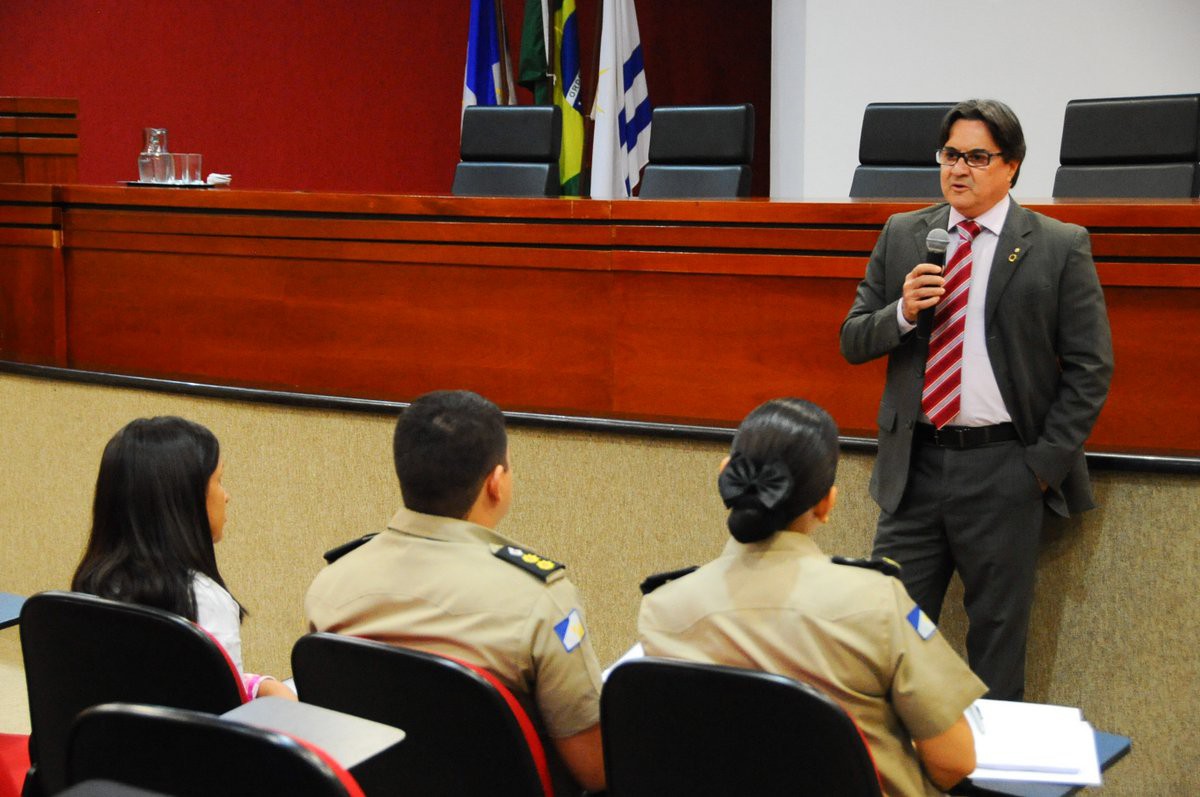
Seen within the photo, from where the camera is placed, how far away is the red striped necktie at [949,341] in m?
2.59

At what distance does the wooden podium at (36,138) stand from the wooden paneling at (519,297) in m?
0.21

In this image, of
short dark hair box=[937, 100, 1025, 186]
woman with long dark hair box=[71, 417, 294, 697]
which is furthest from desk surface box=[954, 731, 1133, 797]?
short dark hair box=[937, 100, 1025, 186]

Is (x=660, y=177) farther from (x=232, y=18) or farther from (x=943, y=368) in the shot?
(x=232, y=18)

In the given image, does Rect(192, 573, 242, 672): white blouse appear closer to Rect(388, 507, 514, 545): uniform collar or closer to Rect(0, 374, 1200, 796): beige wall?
Rect(388, 507, 514, 545): uniform collar

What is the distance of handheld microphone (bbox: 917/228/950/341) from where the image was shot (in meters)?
2.52

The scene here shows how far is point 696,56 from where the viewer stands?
24.5ft

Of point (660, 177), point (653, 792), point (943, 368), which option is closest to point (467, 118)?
point (660, 177)

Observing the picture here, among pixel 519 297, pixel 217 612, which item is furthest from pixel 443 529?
pixel 519 297

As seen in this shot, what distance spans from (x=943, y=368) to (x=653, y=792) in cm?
124

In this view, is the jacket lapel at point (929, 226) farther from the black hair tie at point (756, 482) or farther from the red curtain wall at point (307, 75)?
the red curtain wall at point (307, 75)

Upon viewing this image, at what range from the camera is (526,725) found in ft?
5.64

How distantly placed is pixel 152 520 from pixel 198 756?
0.90m

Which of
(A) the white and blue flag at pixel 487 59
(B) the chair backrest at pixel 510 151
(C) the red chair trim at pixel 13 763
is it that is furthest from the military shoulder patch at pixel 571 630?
(A) the white and blue flag at pixel 487 59

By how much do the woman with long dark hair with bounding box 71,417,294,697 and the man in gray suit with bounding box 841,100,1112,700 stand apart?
129 centimetres
